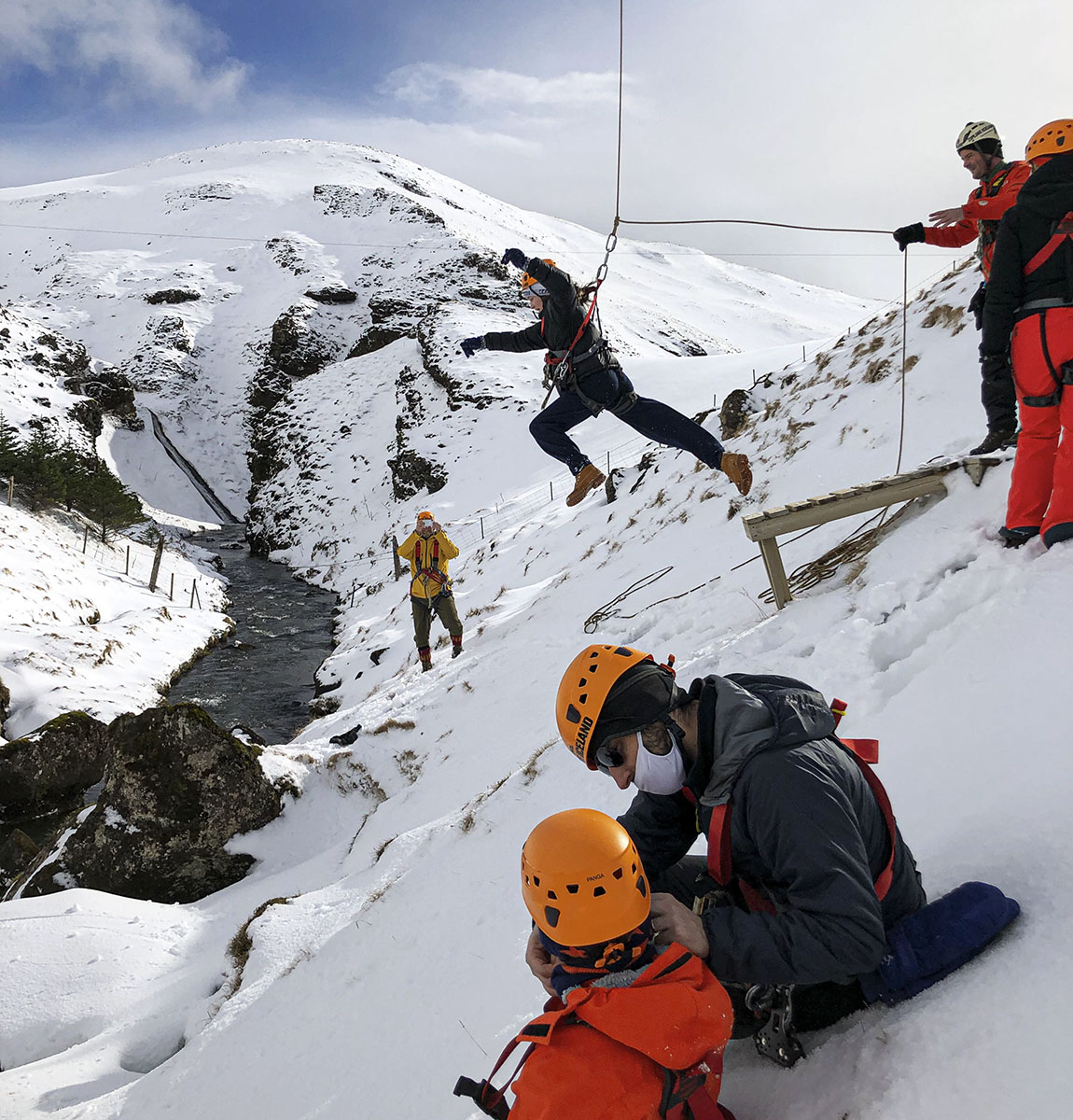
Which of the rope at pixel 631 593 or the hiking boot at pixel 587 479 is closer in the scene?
the hiking boot at pixel 587 479

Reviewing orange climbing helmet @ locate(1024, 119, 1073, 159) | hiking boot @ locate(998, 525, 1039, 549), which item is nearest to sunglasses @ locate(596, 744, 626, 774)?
hiking boot @ locate(998, 525, 1039, 549)

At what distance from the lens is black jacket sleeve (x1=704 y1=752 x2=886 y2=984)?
178 centimetres

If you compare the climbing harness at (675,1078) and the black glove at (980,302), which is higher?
the black glove at (980,302)

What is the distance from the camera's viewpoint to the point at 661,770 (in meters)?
2.20

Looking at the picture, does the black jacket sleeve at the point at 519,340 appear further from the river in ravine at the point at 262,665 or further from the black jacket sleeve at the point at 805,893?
the river in ravine at the point at 262,665

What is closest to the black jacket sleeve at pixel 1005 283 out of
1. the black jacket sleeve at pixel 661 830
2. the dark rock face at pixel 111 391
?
the black jacket sleeve at pixel 661 830

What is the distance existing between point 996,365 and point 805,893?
3756mm

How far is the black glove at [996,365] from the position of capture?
13.4 ft

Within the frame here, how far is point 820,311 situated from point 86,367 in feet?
264

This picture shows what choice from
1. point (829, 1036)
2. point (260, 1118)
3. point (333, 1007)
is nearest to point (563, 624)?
point (333, 1007)

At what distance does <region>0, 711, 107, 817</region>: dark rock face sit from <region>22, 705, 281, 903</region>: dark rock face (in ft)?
16.7

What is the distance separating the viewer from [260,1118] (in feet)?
12.9

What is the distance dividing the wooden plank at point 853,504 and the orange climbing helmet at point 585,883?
12.3ft

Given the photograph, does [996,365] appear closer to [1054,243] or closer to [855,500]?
[1054,243]
